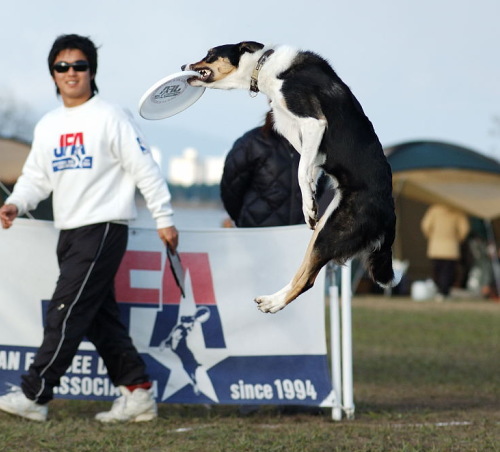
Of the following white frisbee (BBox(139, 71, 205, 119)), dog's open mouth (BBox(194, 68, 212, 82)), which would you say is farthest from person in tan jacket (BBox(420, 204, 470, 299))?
dog's open mouth (BBox(194, 68, 212, 82))

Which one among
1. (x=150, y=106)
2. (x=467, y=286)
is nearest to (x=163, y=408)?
(x=150, y=106)

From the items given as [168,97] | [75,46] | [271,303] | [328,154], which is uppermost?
[75,46]

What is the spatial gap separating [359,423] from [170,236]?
1.61 meters

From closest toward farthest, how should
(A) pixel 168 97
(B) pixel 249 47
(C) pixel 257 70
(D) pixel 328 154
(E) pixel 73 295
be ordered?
1. (D) pixel 328 154
2. (C) pixel 257 70
3. (B) pixel 249 47
4. (A) pixel 168 97
5. (E) pixel 73 295

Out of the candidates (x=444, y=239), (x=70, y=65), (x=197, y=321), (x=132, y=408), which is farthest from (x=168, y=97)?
(x=444, y=239)

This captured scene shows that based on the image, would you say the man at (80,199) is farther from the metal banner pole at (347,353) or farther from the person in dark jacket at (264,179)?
the metal banner pole at (347,353)

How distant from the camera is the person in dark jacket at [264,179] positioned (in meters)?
6.49

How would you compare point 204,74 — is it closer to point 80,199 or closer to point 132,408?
point 80,199

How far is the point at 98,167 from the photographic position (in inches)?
227

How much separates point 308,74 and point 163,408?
3159 millimetres

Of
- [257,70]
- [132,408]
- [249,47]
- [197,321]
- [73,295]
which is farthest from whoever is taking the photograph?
[197,321]

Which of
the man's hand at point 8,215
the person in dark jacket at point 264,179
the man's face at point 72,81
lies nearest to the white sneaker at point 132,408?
the man's hand at point 8,215

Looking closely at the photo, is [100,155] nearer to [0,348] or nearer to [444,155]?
[0,348]

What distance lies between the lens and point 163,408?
266 inches
